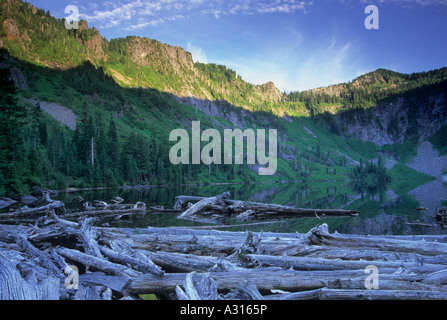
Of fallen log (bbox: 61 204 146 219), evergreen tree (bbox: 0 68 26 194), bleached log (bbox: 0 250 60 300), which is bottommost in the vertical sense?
fallen log (bbox: 61 204 146 219)

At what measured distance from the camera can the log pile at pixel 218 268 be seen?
551 cm

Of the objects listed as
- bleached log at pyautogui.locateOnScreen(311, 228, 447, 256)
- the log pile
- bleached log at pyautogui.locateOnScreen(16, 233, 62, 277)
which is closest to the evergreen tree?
the log pile

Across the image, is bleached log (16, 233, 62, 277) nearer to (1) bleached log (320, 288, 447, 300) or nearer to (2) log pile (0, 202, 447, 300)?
(2) log pile (0, 202, 447, 300)

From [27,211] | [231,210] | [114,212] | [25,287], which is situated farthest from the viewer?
[114,212]

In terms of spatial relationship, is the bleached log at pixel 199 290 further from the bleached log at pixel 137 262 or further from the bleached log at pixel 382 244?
the bleached log at pixel 382 244

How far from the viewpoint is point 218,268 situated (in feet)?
23.1

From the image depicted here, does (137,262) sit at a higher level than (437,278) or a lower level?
higher

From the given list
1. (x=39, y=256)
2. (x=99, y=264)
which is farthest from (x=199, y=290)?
(x=39, y=256)

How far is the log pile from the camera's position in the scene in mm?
5512

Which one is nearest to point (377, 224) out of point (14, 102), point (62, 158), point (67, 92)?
point (14, 102)

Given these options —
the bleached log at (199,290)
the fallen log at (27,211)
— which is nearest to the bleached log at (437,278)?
the bleached log at (199,290)

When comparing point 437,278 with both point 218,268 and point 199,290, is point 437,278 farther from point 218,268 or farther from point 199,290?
point 199,290

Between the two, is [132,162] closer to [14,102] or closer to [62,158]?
[62,158]
